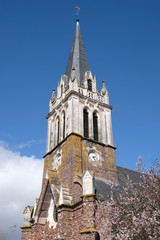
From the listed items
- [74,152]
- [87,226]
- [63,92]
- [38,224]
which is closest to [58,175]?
[74,152]

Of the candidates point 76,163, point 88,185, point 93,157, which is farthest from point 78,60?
point 88,185

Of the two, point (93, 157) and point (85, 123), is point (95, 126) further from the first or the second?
point (93, 157)

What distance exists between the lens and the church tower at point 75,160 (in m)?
17.0

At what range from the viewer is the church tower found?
17.0 metres

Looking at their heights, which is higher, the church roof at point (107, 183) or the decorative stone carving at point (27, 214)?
the church roof at point (107, 183)

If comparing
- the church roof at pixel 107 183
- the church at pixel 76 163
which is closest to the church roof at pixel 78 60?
the church at pixel 76 163

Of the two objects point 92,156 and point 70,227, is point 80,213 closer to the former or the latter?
point 70,227

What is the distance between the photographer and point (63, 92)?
2695 cm

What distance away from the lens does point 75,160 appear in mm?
20859

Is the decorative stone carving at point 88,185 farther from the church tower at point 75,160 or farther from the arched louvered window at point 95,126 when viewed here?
the arched louvered window at point 95,126

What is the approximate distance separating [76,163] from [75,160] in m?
0.26

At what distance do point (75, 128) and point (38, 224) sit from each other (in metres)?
8.42

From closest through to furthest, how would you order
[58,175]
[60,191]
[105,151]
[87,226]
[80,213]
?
[87,226]
[80,213]
[60,191]
[58,175]
[105,151]

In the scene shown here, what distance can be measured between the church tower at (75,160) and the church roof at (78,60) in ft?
0.25
